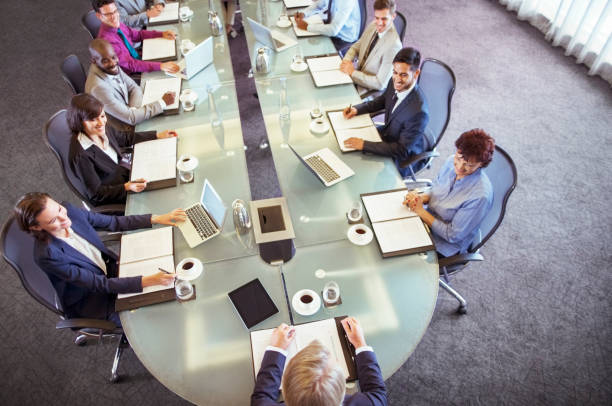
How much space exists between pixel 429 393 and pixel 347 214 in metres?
1.28

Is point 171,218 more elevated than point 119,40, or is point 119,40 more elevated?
point 119,40

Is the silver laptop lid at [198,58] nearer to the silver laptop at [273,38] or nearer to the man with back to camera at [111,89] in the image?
the man with back to camera at [111,89]

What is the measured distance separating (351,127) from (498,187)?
1.11 metres

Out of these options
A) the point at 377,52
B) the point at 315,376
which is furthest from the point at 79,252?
the point at 377,52

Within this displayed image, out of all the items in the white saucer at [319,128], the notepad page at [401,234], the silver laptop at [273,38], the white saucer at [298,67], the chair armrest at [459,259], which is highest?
the silver laptop at [273,38]

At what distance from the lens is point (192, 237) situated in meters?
2.31

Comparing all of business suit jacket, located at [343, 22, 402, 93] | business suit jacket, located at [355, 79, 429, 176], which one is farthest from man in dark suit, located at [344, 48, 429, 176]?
business suit jacket, located at [343, 22, 402, 93]

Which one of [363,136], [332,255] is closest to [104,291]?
[332,255]

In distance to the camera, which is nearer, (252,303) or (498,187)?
(252,303)

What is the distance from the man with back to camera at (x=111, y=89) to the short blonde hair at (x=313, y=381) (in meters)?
2.32

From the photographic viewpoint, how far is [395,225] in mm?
2361

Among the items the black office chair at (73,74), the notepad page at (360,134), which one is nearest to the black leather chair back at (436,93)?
the notepad page at (360,134)

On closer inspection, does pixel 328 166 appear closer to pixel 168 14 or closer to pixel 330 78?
pixel 330 78

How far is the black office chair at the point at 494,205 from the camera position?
2.29 meters
